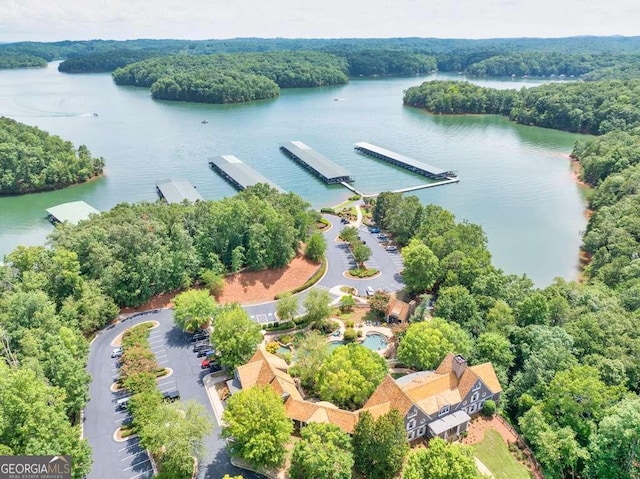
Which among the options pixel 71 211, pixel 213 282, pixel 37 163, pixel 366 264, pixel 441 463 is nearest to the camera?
pixel 441 463

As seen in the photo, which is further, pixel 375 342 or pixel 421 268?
pixel 421 268

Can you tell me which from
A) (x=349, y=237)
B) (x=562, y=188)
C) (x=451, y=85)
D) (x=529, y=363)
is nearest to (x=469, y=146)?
(x=562, y=188)

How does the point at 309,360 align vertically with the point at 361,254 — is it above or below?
above

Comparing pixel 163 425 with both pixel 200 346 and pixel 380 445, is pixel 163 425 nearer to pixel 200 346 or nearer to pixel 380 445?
pixel 200 346

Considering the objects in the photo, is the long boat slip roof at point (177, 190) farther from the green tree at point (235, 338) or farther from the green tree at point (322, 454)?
the green tree at point (322, 454)

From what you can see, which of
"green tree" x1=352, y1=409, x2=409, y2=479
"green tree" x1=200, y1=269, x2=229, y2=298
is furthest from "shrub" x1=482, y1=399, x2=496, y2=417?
"green tree" x1=200, y1=269, x2=229, y2=298

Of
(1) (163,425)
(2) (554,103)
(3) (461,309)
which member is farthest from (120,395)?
(2) (554,103)

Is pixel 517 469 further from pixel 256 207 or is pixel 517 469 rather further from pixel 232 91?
pixel 232 91
